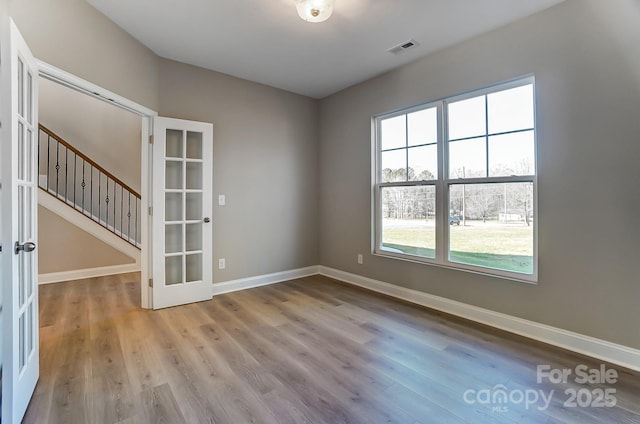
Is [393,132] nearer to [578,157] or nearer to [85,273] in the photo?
[578,157]

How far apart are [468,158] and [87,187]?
19.5 feet

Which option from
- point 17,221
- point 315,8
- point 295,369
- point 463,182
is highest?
point 315,8

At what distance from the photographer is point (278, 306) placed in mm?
3240

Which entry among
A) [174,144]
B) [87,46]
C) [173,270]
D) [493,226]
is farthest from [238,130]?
[493,226]

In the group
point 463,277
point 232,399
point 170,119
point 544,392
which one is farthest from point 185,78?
point 544,392

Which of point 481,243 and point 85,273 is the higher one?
point 481,243

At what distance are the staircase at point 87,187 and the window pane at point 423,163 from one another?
4564 millimetres

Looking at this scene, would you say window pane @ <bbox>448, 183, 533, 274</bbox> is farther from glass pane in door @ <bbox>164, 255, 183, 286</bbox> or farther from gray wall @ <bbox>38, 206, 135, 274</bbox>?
gray wall @ <bbox>38, 206, 135, 274</bbox>

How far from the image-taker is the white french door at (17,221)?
53.8 inches

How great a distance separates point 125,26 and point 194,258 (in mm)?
2393

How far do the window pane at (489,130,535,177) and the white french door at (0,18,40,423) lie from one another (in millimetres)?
3446

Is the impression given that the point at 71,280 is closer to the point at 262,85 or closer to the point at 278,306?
the point at 278,306

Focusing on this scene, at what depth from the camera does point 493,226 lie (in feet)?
9.15

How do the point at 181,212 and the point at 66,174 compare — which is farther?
the point at 66,174
